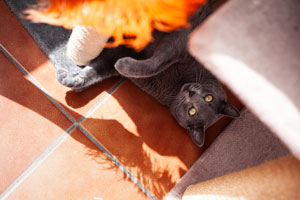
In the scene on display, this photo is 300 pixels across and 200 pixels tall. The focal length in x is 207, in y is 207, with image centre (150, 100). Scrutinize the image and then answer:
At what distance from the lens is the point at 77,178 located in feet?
2.71

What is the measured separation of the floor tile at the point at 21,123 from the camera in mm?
787

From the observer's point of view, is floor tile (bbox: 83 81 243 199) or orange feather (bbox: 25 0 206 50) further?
floor tile (bbox: 83 81 243 199)

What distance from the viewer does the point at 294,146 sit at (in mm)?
274

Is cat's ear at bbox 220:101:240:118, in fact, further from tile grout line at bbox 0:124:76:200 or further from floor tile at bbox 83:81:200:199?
tile grout line at bbox 0:124:76:200

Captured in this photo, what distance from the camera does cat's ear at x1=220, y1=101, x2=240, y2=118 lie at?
765 mm

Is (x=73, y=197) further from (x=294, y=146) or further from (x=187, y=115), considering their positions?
(x=294, y=146)

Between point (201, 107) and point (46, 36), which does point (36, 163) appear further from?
point (201, 107)

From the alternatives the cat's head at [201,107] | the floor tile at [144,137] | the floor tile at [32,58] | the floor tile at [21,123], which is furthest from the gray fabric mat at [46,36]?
the cat's head at [201,107]

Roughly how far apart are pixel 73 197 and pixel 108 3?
2.40 ft

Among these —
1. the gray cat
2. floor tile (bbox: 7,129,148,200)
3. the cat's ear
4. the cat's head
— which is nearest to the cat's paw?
the gray cat

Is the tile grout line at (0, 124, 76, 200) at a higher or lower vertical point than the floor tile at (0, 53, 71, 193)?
lower

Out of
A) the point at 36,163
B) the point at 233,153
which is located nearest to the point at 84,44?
the point at 36,163

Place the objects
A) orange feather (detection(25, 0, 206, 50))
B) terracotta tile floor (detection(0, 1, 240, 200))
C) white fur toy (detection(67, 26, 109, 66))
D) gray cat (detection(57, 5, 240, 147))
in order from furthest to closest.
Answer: terracotta tile floor (detection(0, 1, 240, 200))
gray cat (detection(57, 5, 240, 147))
white fur toy (detection(67, 26, 109, 66))
orange feather (detection(25, 0, 206, 50))

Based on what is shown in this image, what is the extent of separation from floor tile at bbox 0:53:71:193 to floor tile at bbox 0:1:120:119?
41 mm
